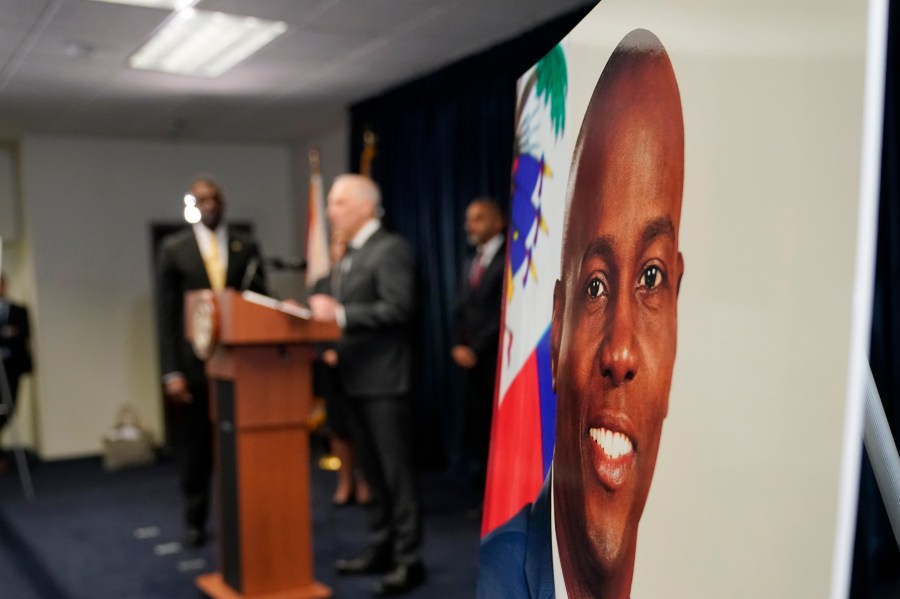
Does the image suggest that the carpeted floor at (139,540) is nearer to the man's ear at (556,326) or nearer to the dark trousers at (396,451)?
the dark trousers at (396,451)

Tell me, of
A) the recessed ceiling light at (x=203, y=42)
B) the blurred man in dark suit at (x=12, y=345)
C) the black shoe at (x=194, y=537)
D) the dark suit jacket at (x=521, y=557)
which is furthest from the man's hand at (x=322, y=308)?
the blurred man in dark suit at (x=12, y=345)

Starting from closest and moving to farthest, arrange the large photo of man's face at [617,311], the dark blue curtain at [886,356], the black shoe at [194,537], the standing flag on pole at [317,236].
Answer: the large photo of man's face at [617,311]
the dark blue curtain at [886,356]
the black shoe at [194,537]
the standing flag on pole at [317,236]

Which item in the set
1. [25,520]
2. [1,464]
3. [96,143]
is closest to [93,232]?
[96,143]

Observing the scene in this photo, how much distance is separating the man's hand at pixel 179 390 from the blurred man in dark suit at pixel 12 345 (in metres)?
2.93

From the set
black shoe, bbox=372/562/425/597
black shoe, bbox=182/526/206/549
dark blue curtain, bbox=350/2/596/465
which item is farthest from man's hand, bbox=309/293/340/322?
dark blue curtain, bbox=350/2/596/465

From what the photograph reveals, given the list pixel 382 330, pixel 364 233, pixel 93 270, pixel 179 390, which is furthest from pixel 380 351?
pixel 93 270

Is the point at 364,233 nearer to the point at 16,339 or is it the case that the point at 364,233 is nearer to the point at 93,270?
the point at 16,339

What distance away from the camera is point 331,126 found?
6.61 m

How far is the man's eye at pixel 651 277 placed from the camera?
0.69 m

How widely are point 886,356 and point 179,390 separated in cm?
257

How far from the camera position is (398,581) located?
295 cm

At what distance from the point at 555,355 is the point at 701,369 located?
0.31 meters

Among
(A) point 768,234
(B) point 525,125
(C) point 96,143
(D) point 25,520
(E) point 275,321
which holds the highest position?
(C) point 96,143

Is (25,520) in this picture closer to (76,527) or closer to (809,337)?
(76,527)
